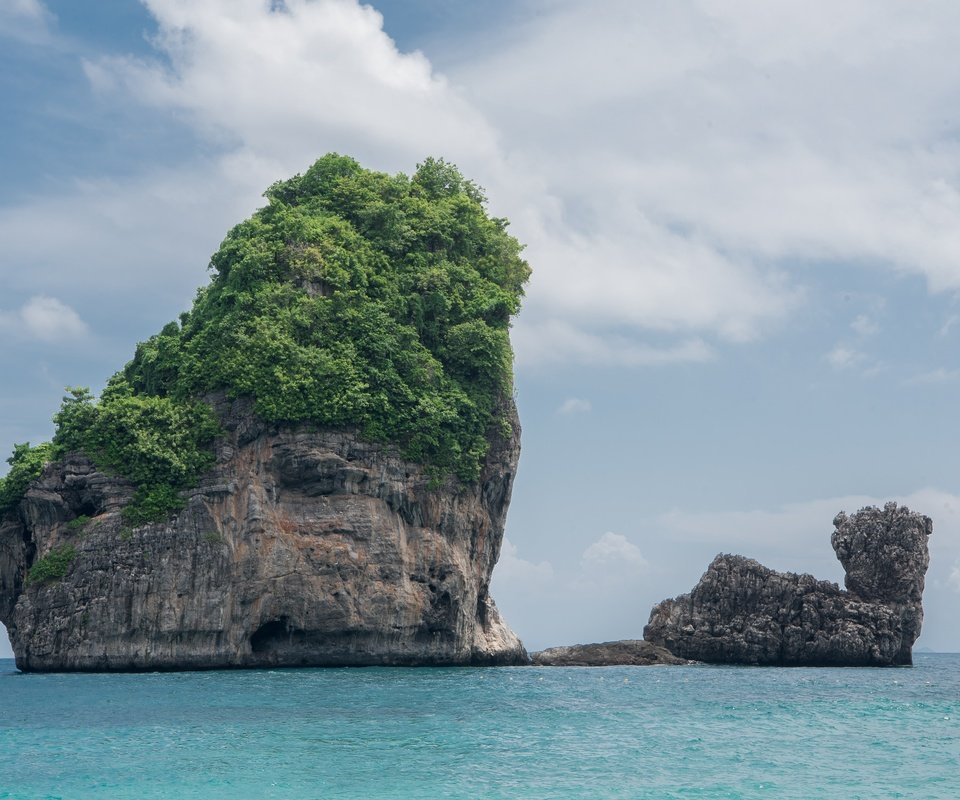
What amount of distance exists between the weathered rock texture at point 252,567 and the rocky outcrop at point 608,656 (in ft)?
35.9

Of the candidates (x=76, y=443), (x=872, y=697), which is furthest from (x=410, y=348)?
(x=872, y=697)

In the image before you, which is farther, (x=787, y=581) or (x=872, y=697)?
(x=787, y=581)

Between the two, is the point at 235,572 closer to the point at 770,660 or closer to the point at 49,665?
the point at 49,665

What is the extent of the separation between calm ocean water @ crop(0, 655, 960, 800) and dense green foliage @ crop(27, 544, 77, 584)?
644 centimetres

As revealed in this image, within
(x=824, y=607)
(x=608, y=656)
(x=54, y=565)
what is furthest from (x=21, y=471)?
(x=824, y=607)

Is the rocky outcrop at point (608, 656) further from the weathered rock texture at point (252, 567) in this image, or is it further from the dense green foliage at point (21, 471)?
the dense green foliage at point (21, 471)

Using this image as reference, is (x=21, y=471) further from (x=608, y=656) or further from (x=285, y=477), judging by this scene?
(x=608, y=656)

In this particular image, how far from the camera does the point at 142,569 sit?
4569 cm

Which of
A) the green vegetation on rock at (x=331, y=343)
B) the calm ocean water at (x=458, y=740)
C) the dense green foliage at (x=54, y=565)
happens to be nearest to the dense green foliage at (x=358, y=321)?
the green vegetation on rock at (x=331, y=343)

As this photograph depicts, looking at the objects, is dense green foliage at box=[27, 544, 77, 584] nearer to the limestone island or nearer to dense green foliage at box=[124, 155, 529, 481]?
the limestone island

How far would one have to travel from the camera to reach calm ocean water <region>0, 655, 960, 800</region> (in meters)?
20.5

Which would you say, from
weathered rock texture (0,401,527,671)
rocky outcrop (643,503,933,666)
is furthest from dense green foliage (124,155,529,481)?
rocky outcrop (643,503,933,666)

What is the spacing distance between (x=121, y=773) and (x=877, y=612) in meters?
47.1

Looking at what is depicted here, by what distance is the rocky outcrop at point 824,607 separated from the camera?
59656 mm
